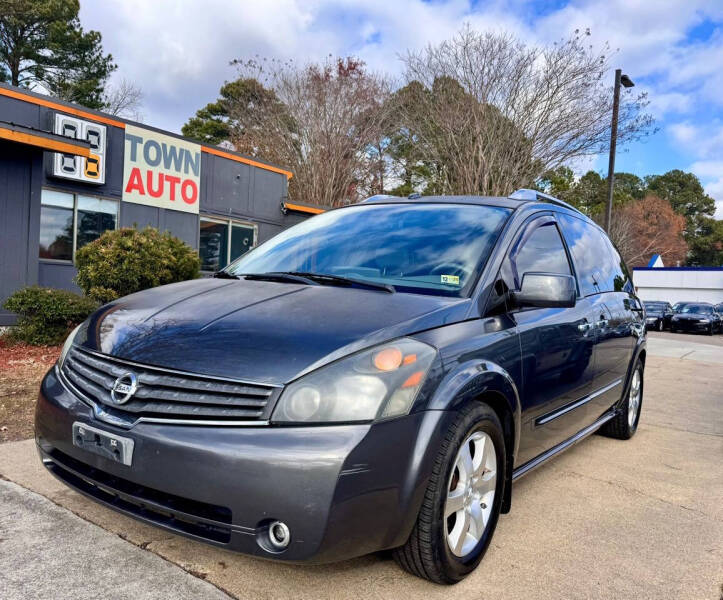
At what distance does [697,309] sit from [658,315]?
96.6 inches

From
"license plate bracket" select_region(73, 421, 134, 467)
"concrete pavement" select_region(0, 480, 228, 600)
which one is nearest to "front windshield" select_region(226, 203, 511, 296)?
"license plate bracket" select_region(73, 421, 134, 467)

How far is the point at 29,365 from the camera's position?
22.8ft

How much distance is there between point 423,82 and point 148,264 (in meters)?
12.8

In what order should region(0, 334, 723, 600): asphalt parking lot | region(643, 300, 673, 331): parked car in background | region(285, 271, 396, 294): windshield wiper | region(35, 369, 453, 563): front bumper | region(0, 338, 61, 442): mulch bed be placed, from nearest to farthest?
region(35, 369, 453, 563): front bumper < region(0, 334, 723, 600): asphalt parking lot < region(285, 271, 396, 294): windshield wiper < region(0, 338, 61, 442): mulch bed < region(643, 300, 673, 331): parked car in background

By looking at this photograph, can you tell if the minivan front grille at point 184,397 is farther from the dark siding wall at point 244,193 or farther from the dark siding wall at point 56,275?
the dark siding wall at point 244,193

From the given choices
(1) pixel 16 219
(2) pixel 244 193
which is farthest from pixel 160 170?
(1) pixel 16 219

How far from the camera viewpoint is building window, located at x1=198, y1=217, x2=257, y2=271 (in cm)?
1495

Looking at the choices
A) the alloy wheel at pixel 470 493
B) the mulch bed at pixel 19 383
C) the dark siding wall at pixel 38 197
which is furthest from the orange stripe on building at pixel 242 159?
the alloy wheel at pixel 470 493

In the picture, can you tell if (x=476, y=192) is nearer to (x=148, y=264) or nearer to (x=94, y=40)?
(x=148, y=264)

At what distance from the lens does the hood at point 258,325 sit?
214cm

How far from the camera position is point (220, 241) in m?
15.3

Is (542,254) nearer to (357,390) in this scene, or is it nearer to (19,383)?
(357,390)

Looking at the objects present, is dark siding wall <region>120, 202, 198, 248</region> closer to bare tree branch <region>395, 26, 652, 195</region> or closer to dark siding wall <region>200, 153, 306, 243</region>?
dark siding wall <region>200, 153, 306, 243</region>

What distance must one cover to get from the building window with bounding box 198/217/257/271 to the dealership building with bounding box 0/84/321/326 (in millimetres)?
26
